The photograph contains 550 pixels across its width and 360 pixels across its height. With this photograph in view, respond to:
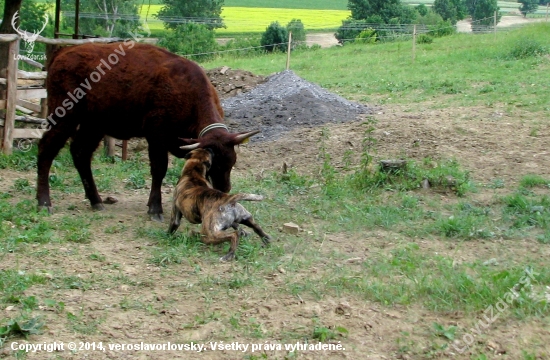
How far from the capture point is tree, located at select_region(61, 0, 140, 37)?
131ft

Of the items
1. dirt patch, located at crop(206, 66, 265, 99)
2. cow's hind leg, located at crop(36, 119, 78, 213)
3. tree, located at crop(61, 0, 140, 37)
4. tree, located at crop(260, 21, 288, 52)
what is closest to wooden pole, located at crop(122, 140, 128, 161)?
cow's hind leg, located at crop(36, 119, 78, 213)

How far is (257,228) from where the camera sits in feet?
22.7

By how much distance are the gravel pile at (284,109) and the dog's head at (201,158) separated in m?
5.10

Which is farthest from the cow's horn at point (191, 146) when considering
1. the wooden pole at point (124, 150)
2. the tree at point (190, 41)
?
the tree at point (190, 41)

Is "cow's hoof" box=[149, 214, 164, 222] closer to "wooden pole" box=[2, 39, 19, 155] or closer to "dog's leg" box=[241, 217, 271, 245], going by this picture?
"dog's leg" box=[241, 217, 271, 245]

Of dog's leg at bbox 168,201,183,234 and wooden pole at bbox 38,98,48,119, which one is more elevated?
wooden pole at bbox 38,98,48,119

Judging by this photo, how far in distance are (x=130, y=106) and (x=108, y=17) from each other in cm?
3351

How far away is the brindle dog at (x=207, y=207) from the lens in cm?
673

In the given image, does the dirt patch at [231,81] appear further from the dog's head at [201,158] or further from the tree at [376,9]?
the tree at [376,9]

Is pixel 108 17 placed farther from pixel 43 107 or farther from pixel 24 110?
pixel 43 107

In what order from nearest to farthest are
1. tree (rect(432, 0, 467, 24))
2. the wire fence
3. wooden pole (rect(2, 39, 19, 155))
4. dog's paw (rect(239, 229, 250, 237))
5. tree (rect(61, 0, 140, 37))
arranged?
dog's paw (rect(239, 229, 250, 237)), wooden pole (rect(2, 39, 19, 155)), the wire fence, tree (rect(61, 0, 140, 37)), tree (rect(432, 0, 467, 24))

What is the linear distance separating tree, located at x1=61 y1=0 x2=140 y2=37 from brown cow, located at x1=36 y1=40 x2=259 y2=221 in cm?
3114

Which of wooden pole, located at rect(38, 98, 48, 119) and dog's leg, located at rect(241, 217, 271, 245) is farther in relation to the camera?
wooden pole, located at rect(38, 98, 48, 119)

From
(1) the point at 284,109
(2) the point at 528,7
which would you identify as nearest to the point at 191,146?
(1) the point at 284,109
